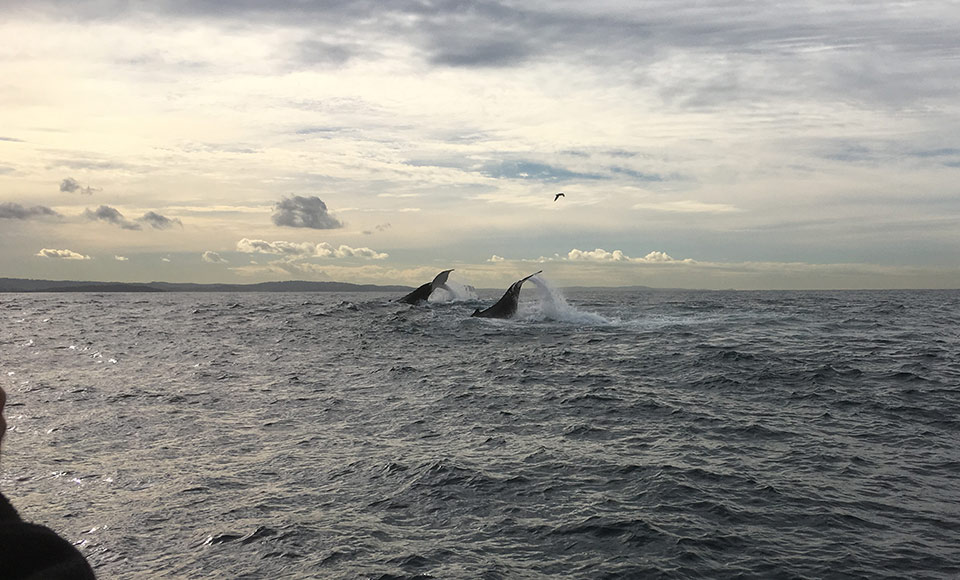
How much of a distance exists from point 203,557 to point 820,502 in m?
8.72

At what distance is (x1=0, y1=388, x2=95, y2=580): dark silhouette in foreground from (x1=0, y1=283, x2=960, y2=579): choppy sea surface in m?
6.51

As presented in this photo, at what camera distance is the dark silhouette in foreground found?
162 cm

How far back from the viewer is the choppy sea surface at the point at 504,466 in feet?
27.0

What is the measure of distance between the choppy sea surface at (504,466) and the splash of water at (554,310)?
57.0ft

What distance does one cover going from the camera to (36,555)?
1.65 meters

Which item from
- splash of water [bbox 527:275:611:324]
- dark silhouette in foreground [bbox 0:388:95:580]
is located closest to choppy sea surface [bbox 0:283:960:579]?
dark silhouette in foreground [bbox 0:388:95:580]

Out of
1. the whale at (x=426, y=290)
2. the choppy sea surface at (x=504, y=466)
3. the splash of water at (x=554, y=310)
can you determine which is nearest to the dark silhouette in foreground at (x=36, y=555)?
the choppy sea surface at (x=504, y=466)

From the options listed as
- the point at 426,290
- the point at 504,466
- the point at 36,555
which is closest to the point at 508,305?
the point at 426,290

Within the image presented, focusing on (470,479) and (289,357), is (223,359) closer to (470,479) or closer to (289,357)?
(289,357)

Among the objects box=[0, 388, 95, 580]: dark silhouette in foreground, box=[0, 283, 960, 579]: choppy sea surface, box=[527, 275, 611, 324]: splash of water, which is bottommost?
box=[0, 283, 960, 579]: choppy sea surface

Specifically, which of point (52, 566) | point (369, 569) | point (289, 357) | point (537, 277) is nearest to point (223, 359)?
point (289, 357)

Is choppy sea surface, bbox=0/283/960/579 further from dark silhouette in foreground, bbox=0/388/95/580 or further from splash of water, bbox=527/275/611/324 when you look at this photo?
splash of water, bbox=527/275/611/324

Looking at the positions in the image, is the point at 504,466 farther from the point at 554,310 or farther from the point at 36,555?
the point at 554,310

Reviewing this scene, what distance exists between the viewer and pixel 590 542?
8500 mm
